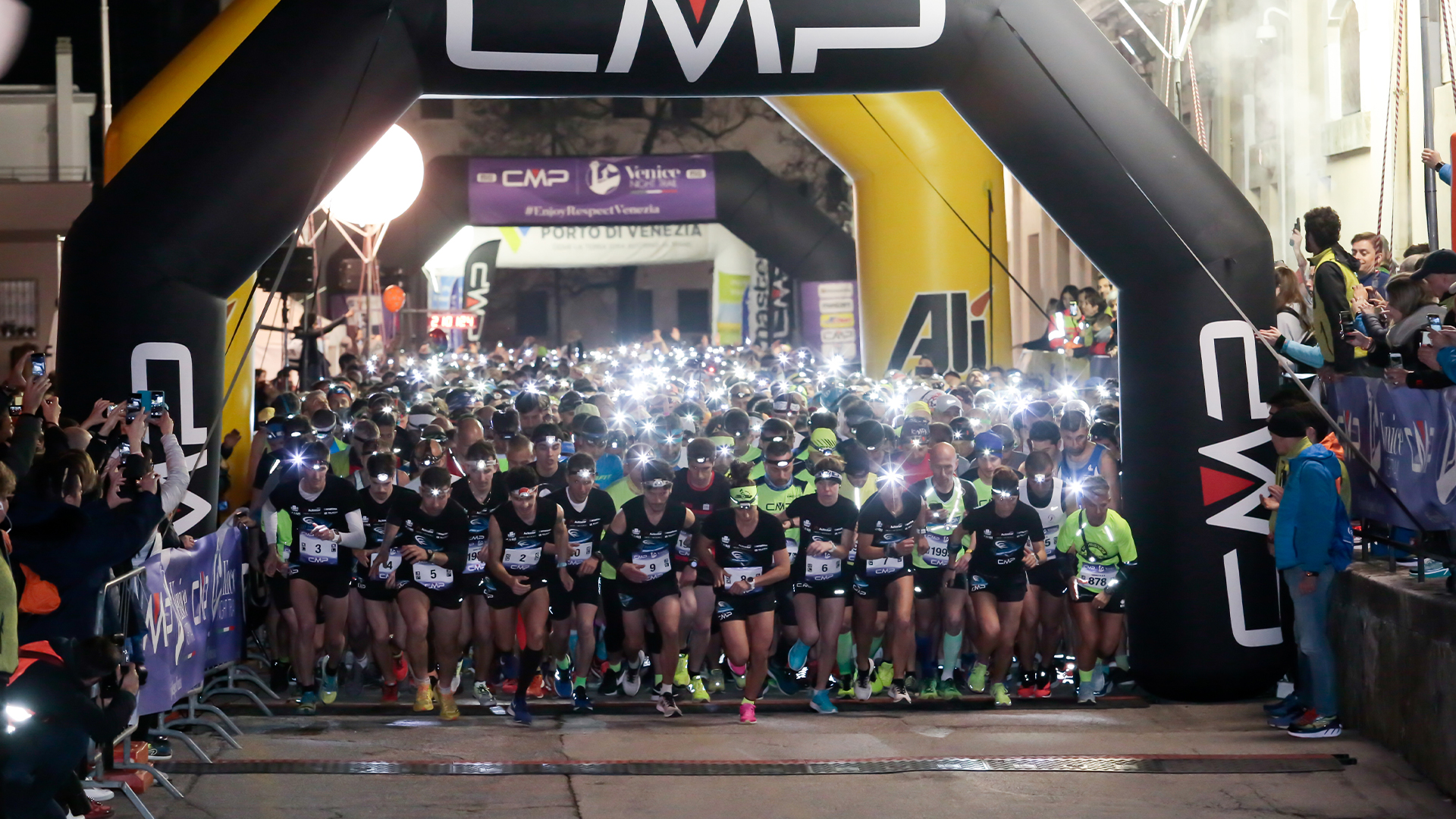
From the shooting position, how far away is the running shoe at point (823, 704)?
9117mm

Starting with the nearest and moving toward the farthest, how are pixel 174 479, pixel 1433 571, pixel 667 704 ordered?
pixel 174 479
pixel 1433 571
pixel 667 704

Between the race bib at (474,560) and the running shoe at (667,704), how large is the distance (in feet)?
4.28

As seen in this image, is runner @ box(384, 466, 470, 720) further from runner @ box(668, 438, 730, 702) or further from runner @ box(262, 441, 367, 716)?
runner @ box(668, 438, 730, 702)

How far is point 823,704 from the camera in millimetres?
9148

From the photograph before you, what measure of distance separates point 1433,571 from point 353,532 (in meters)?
6.08

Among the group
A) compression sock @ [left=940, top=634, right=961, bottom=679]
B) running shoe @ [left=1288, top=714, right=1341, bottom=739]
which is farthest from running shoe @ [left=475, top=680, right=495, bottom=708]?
running shoe @ [left=1288, top=714, right=1341, bottom=739]

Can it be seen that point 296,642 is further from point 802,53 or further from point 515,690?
point 802,53

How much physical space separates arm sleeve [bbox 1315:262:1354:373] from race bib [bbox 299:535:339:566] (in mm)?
5916

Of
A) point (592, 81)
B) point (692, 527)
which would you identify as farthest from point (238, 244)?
point (692, 527)

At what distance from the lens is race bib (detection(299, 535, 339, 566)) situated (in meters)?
9.27

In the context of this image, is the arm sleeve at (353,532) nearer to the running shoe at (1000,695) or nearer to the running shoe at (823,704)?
the running shoe at (823,704)

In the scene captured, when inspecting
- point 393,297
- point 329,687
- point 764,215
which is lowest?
point 329,687

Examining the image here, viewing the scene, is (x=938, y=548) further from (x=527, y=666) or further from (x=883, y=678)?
(x=527, y=666)

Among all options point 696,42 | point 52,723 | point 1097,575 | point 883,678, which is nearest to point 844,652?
point 883,678
